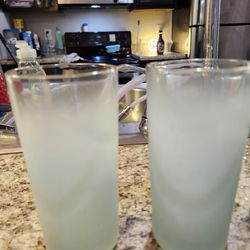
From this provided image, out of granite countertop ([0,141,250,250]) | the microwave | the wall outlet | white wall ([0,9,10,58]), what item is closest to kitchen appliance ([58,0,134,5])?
the microwave

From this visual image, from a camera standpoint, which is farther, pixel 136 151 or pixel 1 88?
pixel 1 88

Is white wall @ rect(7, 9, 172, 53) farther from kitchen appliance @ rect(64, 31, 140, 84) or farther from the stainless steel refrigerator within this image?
the stainless steel refrigerator

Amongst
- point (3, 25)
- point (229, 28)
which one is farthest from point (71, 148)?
point (3, 25)

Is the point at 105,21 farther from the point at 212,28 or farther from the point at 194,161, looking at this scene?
the point at 194,161

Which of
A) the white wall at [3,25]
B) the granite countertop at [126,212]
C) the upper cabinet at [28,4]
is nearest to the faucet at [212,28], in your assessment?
the granite countertop at [126,212]

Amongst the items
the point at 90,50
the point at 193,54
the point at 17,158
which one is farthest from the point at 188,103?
the point at 90,50

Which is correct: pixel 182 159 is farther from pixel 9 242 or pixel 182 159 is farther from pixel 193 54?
pixel 193 54
